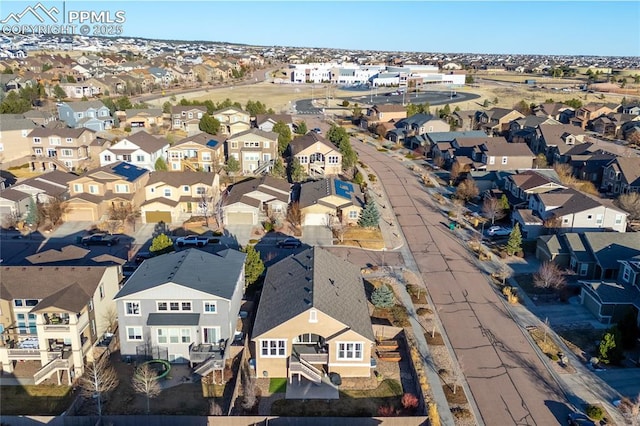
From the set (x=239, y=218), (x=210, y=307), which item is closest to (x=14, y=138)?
(x=239, y=218)

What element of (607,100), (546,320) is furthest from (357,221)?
(607,100)

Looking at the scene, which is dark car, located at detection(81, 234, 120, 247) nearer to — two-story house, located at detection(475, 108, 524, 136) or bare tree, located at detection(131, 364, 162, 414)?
bare tree, located at detection(131, 364, 162, 414)

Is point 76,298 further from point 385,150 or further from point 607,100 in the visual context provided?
point 607,100

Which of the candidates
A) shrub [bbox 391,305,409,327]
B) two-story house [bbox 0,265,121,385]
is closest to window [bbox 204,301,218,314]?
two-story house [bbox 0,265,121,385]

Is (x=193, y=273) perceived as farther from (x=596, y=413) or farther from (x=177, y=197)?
(x=177, y=197)

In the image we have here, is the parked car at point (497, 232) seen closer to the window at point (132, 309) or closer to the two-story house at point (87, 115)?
the window at point (132, 309)

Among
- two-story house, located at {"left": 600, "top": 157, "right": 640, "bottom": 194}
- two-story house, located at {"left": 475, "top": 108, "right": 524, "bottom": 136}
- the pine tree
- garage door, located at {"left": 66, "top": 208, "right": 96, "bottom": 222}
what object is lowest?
→ garage door, located at {"left": 66, "top": 208, "right": 96, "bottom": 222}
